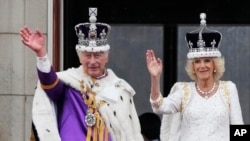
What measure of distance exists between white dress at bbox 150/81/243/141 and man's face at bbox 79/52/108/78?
0.47m

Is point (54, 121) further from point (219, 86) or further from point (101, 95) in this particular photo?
point (219, 86)

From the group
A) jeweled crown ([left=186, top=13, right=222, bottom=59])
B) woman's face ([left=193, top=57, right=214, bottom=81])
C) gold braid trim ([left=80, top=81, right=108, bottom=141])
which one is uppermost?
jeweled crown ([left=186, top=13, right=222, bottom=59])

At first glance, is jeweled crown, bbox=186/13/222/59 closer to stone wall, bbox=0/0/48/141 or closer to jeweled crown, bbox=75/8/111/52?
jeweled crown, bbox=75/8/111/52

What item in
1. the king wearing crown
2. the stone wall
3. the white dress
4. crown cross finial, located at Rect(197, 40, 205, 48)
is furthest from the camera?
the stone wall

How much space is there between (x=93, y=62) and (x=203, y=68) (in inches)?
31.9

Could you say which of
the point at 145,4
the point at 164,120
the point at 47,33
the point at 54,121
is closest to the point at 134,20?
the point at 145,4

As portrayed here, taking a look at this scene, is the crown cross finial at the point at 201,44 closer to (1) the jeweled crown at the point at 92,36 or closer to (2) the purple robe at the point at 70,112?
(1) the jeweled crown at the point at 92,36

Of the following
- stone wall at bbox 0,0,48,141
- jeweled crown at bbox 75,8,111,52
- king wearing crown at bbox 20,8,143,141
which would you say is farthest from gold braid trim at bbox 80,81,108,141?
stone wall at bbox 0,0,48,141

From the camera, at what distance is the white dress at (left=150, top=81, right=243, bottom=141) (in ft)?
28.5

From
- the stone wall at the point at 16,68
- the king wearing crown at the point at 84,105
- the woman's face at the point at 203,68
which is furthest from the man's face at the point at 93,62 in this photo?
the stone wall at the point at 16,68

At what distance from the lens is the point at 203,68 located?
872 centimetres

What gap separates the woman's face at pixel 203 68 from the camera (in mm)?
8711

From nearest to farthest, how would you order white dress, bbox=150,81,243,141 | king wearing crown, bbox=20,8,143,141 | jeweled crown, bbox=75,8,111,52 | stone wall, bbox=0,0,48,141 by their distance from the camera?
1. king wearing crown, bbox=20,8,143,141
2. jeweled crown, bbox=75,8,111,52
3. white dress, bbox=150,81,243,141
4. stone wall, bbox=0,0,48,141

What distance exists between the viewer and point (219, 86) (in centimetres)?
881
